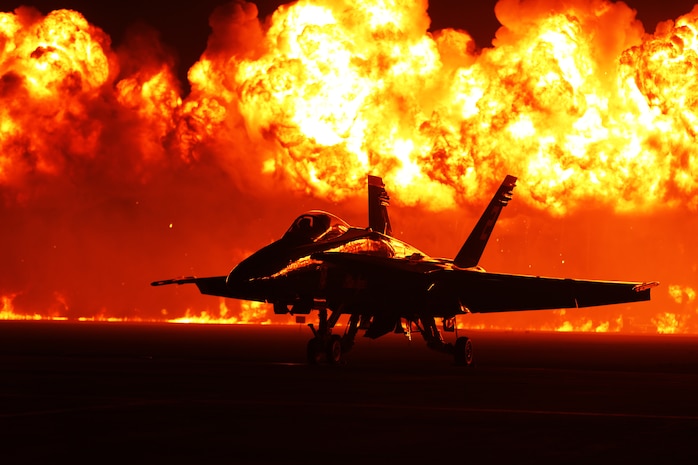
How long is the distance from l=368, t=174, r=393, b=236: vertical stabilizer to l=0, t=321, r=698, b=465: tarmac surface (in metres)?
11.9

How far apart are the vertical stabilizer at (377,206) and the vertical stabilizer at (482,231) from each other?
2.89 meters

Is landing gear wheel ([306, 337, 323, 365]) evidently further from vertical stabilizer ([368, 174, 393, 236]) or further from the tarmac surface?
vertical stabilizer ([368, 174, 393, 236])

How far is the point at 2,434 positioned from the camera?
46.0 feet

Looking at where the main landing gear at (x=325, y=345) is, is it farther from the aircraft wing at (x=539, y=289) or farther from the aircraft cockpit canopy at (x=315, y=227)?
the aircraft wing at (x=539, y=289)

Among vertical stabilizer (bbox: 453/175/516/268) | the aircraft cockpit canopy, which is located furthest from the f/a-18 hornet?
vertical stabilizer (bbox: 453/175/516/268)

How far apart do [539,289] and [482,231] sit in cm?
885

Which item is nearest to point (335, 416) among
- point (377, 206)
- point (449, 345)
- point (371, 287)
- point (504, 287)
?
point (371, 287)

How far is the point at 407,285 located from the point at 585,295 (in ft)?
17.6

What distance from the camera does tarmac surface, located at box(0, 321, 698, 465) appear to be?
12.8 metres

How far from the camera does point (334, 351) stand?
31594 millimetres

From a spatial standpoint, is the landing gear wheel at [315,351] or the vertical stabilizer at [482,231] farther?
the vertical stabilizer at [482,231]

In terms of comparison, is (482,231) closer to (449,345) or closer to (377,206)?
(377,206)

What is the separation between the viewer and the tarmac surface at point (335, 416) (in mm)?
12789

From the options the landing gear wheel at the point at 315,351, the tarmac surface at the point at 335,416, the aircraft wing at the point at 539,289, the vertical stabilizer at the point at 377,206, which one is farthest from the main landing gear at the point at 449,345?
the vertical stabilizer at the point at 377,206
